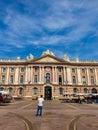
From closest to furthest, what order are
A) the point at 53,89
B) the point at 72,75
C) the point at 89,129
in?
the point at 89,129 < the point at 53,89 < the point at 72,75

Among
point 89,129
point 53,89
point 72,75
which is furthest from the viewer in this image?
point 72,75

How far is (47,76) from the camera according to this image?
56.5 meters

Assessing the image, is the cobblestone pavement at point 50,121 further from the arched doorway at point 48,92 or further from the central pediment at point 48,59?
the central pediment at point 48,59

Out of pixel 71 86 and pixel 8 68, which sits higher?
pixel 8 68

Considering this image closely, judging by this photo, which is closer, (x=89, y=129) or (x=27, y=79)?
(x=89, y=129)

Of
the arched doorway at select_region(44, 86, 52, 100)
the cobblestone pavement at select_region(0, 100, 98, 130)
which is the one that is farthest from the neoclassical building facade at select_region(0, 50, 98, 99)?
the cobblestone pavement at select_region(0, 100, 98, 130)

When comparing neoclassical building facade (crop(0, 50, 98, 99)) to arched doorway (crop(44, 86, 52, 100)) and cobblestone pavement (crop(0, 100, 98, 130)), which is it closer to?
arched doorway (crop(44, 86, 52, 100))

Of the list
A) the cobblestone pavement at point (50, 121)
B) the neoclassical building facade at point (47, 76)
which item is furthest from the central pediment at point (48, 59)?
the cobblestone pavement at point (50, 121)

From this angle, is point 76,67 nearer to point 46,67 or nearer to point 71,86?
point 71,86

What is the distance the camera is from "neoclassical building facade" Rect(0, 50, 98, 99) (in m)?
54.1

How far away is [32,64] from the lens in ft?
186

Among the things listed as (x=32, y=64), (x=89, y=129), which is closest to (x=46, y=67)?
(x=32, y=64)

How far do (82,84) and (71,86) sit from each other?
4.97 m

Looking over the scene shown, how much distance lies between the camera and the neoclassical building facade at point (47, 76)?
54094 mm
